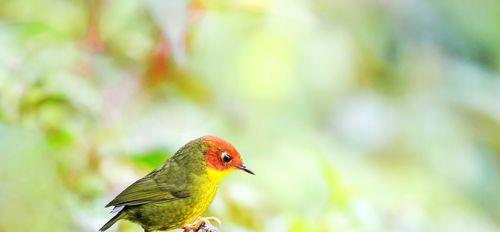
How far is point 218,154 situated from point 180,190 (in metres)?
0.13

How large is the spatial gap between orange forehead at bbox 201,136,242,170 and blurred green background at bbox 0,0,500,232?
29 centimetres

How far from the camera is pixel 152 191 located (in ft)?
6.58

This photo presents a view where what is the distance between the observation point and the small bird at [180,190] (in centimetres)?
199

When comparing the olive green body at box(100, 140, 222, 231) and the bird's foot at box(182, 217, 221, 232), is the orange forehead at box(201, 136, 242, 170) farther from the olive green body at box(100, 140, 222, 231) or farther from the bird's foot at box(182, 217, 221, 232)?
the bird's foot at box(182, 217, 221, 232)

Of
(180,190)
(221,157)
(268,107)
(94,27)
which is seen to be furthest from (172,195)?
(268,107)

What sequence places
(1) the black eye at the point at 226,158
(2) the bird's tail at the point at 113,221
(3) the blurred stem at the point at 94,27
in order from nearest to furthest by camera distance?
1. (2) the bird's tail at the point at 113,221
2. (1) the black eye at the point at 226,158
3. (3) the blurred stem at the point at 94,27

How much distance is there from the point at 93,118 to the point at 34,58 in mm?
254

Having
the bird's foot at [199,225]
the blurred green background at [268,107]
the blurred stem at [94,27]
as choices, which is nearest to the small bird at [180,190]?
the bird's foot at [199,225]

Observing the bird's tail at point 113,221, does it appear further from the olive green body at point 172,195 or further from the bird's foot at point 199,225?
the bird's foot at point 199,225

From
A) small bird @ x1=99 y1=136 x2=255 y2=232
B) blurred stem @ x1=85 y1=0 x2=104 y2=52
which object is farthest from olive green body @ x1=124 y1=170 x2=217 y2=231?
blurred stem @ x1=85 y1=0 x2=104 y2=52

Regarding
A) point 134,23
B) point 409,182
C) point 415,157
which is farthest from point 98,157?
point 415,157

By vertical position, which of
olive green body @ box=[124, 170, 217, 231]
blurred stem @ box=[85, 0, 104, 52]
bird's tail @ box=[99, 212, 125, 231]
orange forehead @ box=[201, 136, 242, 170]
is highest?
blurred stem @ box=[85, 0, 104, 52]

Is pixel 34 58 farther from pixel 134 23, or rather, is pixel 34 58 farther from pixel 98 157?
pixel 134 23

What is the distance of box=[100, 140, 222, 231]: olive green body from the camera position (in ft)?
6.51
